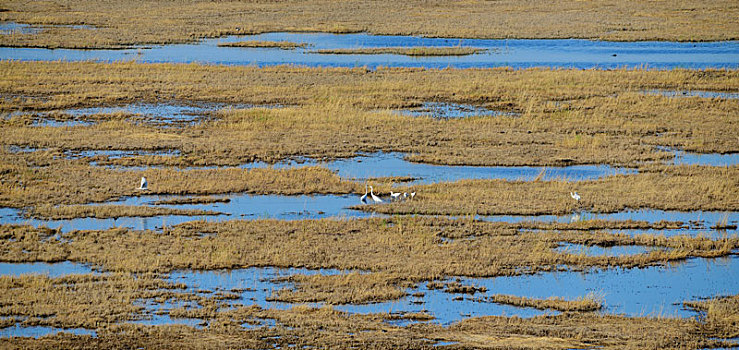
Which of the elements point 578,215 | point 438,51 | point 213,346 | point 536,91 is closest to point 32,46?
point 438,51

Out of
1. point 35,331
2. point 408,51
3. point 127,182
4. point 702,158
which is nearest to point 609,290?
point 35,331

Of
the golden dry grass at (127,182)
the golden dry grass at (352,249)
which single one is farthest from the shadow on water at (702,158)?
the golden dry grass at (127,182)

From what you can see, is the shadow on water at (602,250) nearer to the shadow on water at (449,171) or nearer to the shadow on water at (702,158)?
the shadow on water at (449,171)

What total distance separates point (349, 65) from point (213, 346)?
31566mm

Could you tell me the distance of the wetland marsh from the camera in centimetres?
1714

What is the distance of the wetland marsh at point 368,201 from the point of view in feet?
56.2

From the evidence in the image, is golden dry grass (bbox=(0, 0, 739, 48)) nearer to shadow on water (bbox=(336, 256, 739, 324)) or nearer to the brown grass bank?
the brown grass bank

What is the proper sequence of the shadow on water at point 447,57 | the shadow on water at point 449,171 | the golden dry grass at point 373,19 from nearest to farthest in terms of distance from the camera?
1. the shadow on water at point 449,171
2. the shadow on water at point 447,57
3. the golden dry grass at point 373,19

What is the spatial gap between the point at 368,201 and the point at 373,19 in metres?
41.2

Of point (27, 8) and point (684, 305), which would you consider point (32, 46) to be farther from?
point (684, 305)

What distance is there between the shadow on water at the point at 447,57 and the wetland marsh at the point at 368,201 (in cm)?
44

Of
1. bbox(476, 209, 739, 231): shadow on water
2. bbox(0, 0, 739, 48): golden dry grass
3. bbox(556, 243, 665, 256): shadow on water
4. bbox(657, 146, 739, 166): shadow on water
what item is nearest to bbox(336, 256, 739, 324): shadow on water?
bbox(556, 243, 665, 256): shadow on water

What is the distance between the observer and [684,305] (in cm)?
1830

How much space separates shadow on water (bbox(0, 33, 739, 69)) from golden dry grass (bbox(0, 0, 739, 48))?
1.84m
